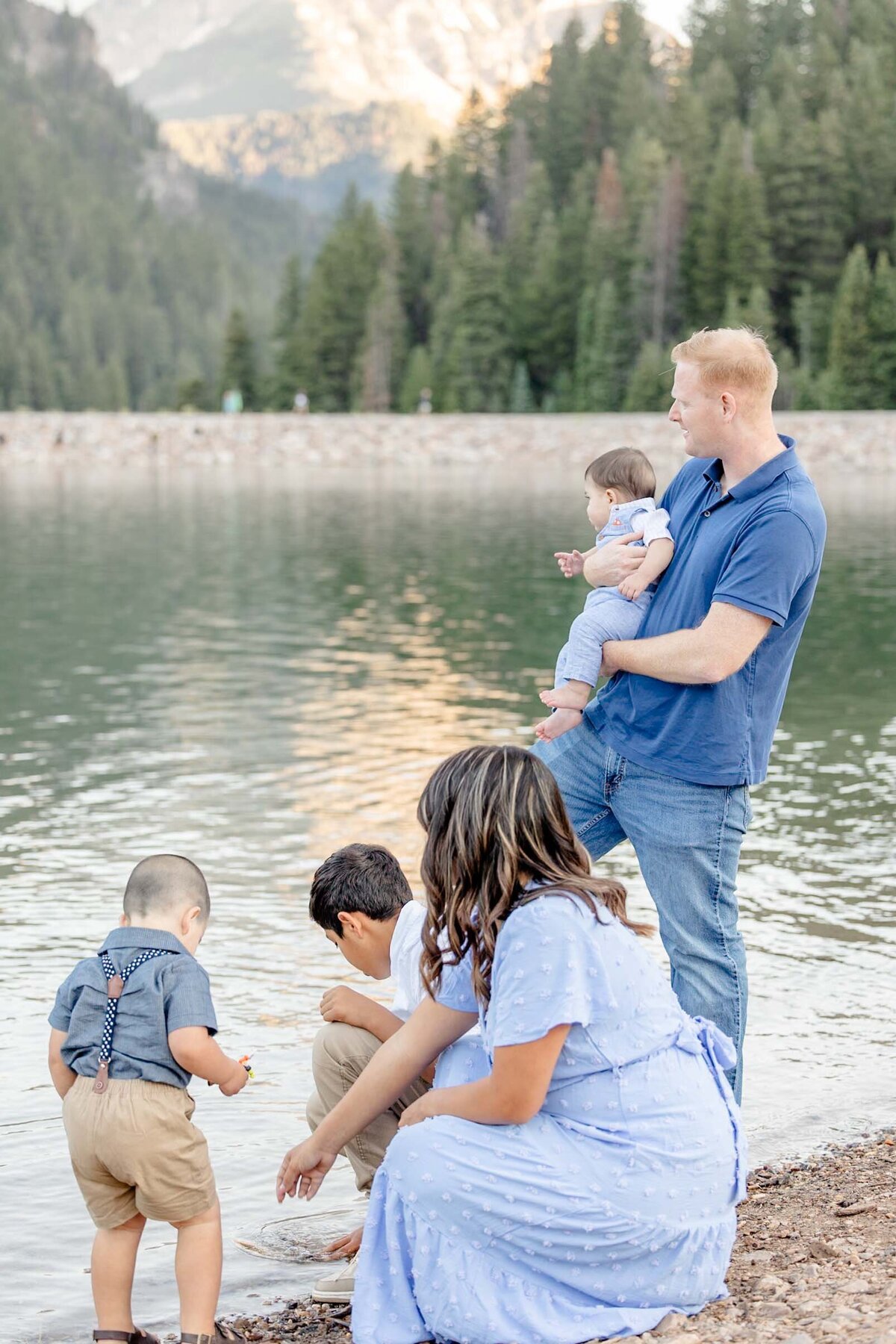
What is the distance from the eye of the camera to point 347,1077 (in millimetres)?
3850

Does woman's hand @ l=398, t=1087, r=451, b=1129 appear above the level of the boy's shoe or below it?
above

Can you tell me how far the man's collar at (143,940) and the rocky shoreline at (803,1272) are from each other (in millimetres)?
990

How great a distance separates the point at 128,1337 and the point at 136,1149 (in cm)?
52

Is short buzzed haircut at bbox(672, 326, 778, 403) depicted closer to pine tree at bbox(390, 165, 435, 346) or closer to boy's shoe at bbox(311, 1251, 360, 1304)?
boy's shoe at bbox(311, 1251, 360, 1304)

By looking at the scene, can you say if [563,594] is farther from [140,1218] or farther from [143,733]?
[140,1218]

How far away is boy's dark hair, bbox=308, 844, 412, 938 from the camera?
153 inches

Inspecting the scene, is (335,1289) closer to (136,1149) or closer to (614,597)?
(136,1149)

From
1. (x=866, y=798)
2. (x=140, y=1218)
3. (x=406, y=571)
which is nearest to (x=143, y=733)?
(x=866, y=798)

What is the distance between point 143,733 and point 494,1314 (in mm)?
9210

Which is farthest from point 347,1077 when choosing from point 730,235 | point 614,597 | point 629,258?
point 629,258

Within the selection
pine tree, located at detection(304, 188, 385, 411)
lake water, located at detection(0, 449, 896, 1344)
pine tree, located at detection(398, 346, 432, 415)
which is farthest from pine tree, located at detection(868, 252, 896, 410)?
lake water, located at detection(0, 449, 896, 1344)

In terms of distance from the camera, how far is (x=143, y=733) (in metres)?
12.0

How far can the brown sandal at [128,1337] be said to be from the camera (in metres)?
3.52

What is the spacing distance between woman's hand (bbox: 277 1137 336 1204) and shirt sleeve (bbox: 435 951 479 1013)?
1.53 ft
